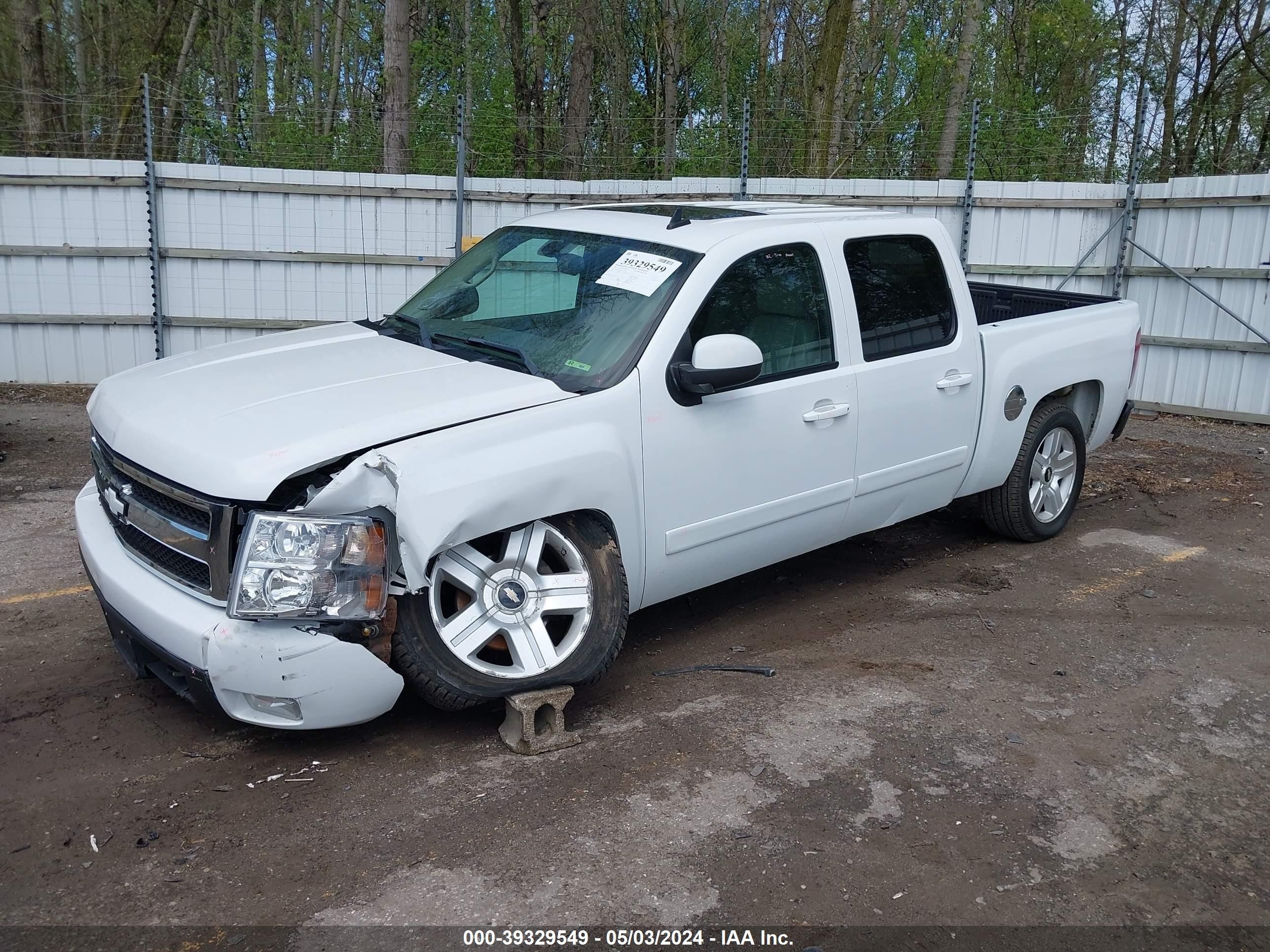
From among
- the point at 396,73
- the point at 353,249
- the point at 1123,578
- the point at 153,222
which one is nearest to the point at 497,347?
the point at 1123,578

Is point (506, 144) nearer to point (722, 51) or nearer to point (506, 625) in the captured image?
point (722, 51)

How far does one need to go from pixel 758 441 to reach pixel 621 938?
222 centimetres

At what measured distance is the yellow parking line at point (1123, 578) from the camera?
19.1ft

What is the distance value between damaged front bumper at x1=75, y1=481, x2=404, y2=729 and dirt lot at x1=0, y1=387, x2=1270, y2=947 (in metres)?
0.28

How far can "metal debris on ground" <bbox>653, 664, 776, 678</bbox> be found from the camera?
4719 millimetres

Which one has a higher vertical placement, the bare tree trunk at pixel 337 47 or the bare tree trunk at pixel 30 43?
the bare tree trunk at pixel 337 47

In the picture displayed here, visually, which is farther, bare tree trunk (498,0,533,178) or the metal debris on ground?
bare tree trunk (498,0,533,178)

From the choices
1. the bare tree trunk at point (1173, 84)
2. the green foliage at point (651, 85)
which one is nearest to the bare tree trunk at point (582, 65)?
the green foliage at point (651, 85)

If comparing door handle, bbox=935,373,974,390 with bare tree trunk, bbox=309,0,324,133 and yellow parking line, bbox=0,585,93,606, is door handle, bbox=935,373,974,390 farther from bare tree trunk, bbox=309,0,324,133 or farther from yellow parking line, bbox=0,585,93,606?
bare tree trunk, bbox=309,0,324,133

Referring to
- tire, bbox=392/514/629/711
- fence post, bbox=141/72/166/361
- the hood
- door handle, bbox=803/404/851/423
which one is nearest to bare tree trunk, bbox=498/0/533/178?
fence post, bbox=141/72/166/361

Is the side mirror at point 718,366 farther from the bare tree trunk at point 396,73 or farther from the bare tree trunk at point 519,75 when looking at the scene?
the bare tree trunk at point 519,75

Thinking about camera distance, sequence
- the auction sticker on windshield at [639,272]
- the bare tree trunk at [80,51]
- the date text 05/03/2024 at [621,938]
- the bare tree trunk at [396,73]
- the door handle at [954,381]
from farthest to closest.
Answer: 1. the bare tree trunk at [80,51]
2. the bare tree trunk at [396,73]
3. the door handle at [954,381]
4. the auction sticker on windshield at [639,272]
5. the date text 05/03/2024 at [621,938]

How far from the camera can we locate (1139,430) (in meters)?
10.3

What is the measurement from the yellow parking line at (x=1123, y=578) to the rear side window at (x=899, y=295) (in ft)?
4.97
